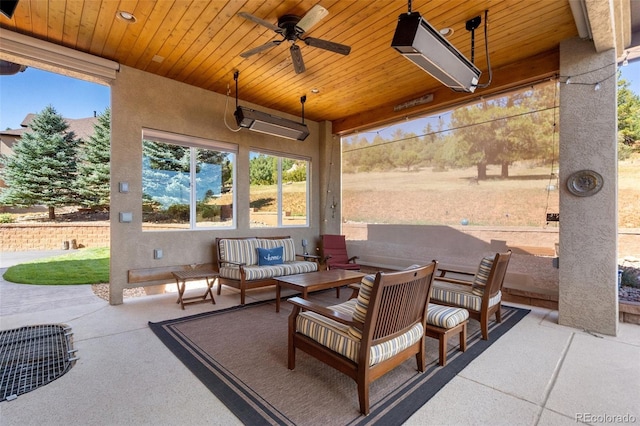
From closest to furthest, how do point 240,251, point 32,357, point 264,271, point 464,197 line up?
1. point 32,357
2. point 264,271
3. point 240,251
4. point 464,197

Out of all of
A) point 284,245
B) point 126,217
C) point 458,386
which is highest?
point 126,217

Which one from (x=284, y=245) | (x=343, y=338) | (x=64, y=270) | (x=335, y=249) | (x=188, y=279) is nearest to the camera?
(x=343, y=338)

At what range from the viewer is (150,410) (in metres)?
1.86

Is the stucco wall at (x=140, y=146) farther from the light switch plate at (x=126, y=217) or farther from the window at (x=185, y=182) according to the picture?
the window at (x=185, y=182)

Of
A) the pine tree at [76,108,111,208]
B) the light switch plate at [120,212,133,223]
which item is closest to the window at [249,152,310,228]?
the light switch plate at [120,212,133,223]

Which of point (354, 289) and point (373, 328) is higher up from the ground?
point (373, 328)

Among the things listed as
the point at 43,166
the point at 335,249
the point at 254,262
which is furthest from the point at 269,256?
the point at 43,166

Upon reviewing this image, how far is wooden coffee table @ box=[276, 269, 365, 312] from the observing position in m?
3.62

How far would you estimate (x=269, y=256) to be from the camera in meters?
4.98

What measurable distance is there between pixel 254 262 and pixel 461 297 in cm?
325

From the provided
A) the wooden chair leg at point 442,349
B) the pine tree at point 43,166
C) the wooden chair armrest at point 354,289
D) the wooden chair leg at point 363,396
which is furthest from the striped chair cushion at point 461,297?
the pine tree at point 43,166

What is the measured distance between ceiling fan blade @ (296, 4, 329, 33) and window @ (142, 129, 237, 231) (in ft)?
9.56

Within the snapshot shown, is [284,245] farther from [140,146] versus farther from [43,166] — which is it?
[43,166]

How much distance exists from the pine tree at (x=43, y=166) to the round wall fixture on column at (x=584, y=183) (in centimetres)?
1420
